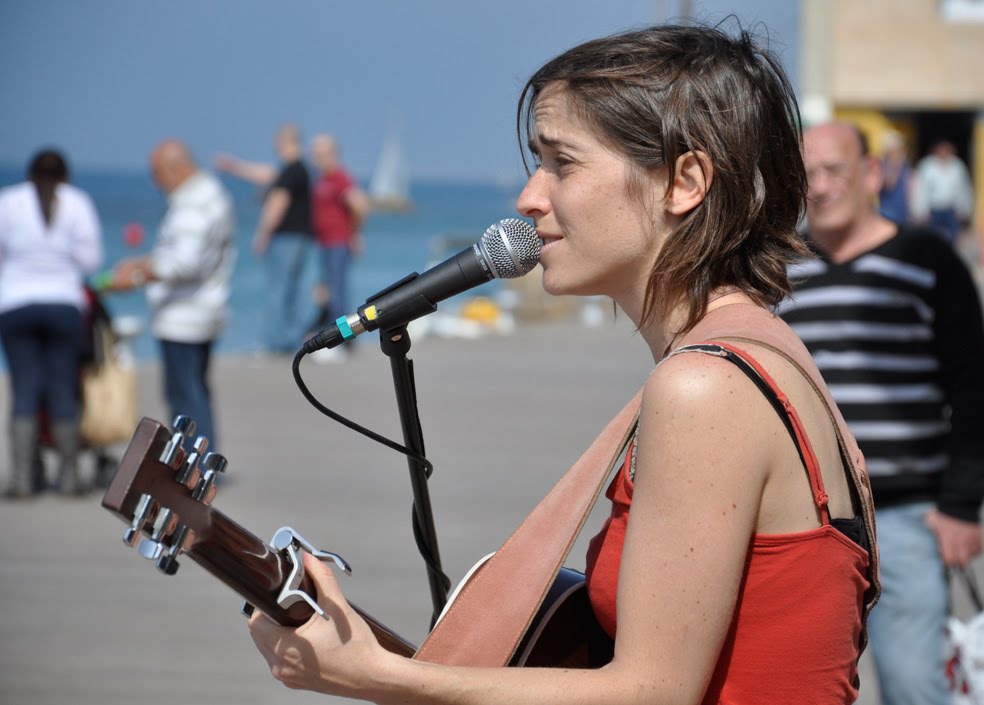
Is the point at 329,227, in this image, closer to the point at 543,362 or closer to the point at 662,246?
the point at 543,362

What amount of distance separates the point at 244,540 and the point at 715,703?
1.96 ft

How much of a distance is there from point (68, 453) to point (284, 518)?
4.62 ft

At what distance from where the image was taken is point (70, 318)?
769 centimetres

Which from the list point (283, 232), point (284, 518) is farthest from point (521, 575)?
point (283, 232)

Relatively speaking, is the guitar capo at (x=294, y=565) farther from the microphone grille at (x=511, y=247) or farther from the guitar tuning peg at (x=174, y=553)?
the microphone grille at (x=511, y=247)

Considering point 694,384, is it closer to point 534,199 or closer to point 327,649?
point 534,199

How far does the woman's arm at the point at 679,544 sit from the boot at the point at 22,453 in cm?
667

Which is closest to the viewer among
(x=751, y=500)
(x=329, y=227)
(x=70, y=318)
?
(x=751, y=500)

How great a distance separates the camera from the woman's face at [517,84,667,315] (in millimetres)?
1745

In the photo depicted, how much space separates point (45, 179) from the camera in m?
7.78

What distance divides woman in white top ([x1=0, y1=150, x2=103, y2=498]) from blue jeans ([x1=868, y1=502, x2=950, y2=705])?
5.38m

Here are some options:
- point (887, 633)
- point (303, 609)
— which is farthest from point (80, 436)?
point (303, 609)

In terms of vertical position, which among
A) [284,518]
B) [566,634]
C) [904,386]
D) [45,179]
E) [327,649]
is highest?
[327,649]

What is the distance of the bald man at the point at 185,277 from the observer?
25.6 feet
